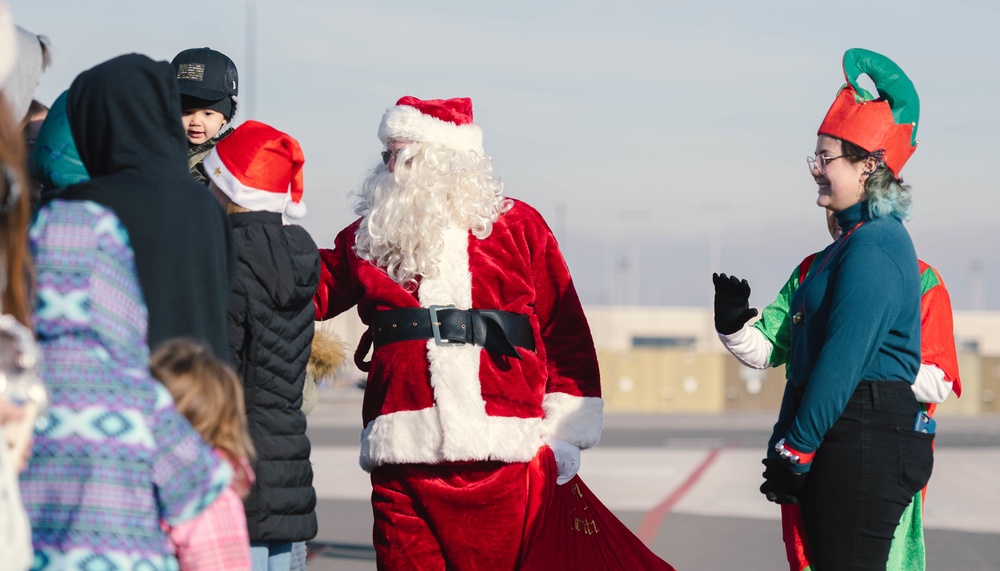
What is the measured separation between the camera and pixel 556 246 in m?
4.54

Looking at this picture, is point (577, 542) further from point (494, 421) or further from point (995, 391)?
point (995, 391)

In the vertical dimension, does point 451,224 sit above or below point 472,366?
above

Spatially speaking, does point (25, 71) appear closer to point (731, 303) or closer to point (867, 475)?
point (731, 303)

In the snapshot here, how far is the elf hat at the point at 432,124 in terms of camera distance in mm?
4492

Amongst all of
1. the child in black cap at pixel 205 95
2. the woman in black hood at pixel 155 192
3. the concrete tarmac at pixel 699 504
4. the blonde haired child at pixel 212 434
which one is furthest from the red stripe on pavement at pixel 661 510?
the blonde haired child at pixel 212 434

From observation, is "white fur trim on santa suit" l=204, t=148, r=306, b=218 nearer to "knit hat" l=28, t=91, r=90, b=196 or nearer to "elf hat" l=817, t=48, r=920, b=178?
"knit hat" l=28, t=91, r=90, b=196

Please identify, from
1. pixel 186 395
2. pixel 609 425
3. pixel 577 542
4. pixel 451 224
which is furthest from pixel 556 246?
pixel 609 425

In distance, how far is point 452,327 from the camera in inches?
168

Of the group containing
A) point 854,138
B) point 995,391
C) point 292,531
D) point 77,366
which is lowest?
point 995,391

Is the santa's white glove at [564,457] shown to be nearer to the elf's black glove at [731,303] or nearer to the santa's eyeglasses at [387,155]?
the elf's black glove at [731,303]

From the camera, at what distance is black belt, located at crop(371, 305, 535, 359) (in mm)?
Answer: 4258

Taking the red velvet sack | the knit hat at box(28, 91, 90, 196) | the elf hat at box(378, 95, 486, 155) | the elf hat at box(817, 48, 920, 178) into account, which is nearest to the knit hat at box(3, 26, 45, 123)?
the knit hat at box(28, 91, 90, 196)

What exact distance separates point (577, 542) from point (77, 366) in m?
2.51

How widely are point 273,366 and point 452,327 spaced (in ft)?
2.68
